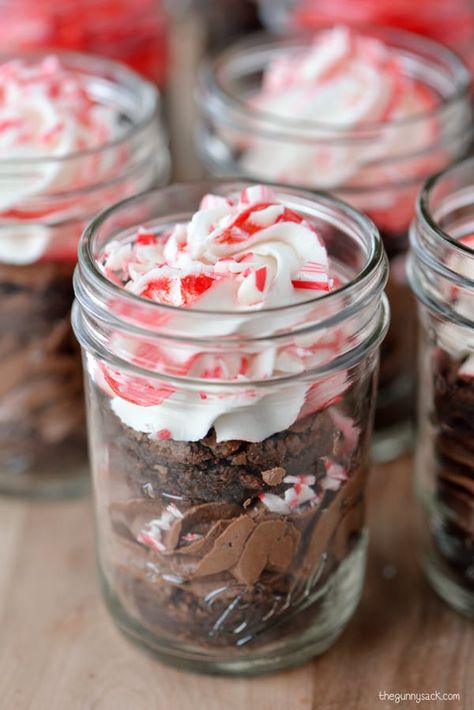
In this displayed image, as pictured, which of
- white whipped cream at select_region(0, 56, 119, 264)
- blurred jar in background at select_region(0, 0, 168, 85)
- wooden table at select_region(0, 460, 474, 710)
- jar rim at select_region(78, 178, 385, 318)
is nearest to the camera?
jar rim at select_region(78, 178, 385, 318)

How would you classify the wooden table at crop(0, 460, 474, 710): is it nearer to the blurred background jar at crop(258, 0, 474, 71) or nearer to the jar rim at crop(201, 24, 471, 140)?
the jar rim at crop(201, 24, 471, 140)

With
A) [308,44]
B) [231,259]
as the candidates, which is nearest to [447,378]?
[231,259]

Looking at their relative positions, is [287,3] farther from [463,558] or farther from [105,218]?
[463,558]

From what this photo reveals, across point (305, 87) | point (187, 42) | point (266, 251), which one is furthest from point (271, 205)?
point (187, 42)

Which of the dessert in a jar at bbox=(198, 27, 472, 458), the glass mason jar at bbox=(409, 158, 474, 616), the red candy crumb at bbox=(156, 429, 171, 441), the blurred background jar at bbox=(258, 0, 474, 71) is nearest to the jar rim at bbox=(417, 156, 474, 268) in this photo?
the glass mason jar at bbox=(409, 158, 474, 616)

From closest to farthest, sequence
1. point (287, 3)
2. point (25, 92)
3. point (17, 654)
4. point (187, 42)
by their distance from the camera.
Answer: point (17, 654)
point (25, 92)
point (287, 3)
point (187, 42)

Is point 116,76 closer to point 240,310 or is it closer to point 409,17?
point 409,17

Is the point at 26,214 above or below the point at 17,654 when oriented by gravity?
above
